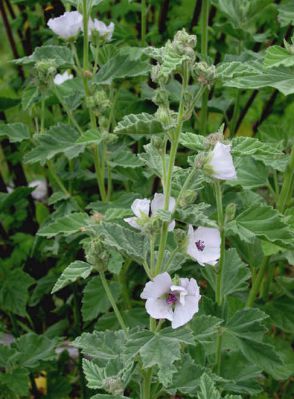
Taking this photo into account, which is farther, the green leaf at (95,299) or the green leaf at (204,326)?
the green leaf at (95,299)

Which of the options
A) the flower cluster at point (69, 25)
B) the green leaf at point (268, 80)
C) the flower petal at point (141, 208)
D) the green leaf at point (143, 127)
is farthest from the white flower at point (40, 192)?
the green leaf at point (143, 127)

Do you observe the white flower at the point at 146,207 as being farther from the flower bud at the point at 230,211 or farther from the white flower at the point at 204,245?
the flower bud at the point at 230,211

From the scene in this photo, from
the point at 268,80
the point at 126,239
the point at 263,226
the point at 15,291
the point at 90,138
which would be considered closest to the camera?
the point at 126,239

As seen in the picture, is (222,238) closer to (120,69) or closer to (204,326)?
(204,326)

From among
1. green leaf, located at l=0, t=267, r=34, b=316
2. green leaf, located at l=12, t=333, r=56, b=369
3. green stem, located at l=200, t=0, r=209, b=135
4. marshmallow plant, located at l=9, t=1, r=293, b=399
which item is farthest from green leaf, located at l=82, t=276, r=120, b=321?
green stem, located at l=200, t=0, r=209, b=135

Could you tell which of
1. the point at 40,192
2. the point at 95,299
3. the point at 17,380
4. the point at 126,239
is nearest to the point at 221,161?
the point at 126,239

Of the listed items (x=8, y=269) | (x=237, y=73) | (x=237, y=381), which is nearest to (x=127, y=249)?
(x=237, y=73)
